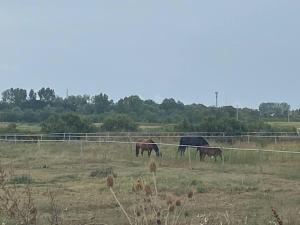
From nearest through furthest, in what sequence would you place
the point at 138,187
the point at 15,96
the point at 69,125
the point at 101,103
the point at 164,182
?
the point at 138,187 → the point at 164,182 → the point at 69,125 → the point at 101,103 → the point at 15,96

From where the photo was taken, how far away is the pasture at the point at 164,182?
501 inches

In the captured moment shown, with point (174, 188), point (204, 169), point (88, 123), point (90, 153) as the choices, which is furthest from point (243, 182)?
point (88, 123)

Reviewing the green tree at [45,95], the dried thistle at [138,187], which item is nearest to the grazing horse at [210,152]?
the dried thistle at [138,187]

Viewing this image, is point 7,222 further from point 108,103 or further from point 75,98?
point 75,98

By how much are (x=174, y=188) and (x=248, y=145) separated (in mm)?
22824

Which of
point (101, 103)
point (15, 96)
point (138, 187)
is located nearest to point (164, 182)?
point (138, 187)

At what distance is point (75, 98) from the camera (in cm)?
12288

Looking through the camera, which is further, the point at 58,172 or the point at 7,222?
the point at 58,172

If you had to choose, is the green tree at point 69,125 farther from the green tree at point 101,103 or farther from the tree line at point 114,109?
the green tree at point 101,103

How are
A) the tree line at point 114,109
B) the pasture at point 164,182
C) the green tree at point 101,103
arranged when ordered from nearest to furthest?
1. the pasture at point 164,182
2. the tree line at point 114,109
3. the green tree at point 101,103

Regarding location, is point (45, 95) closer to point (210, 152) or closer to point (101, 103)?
point (101, 103)

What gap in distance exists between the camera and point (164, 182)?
19.2 m

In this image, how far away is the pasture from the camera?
12.7 m

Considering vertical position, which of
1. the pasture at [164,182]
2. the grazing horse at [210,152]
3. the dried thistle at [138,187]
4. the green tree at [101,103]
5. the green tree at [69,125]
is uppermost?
the green tree at [101,103]
